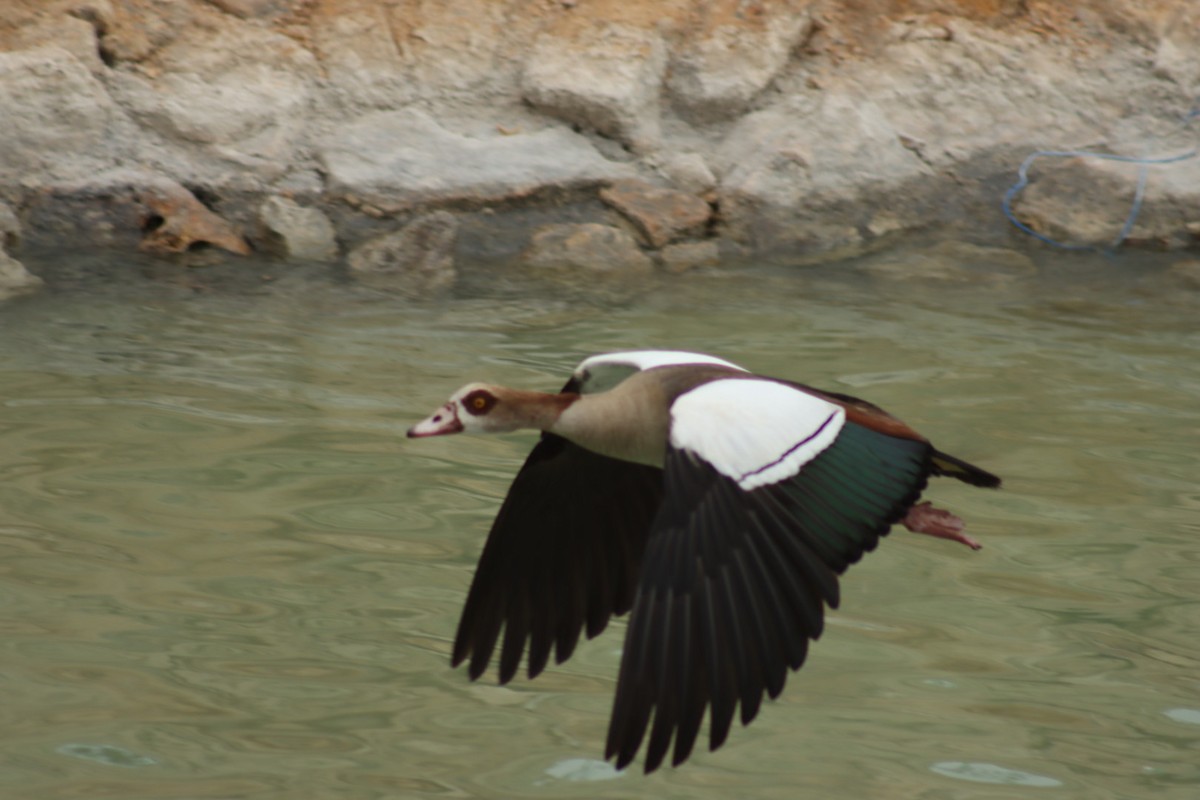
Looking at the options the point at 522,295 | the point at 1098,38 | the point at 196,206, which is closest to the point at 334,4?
the point at 196,206

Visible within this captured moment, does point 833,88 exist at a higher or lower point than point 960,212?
higher

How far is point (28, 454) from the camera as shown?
17.4ft

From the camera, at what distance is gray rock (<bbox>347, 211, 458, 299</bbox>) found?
24.4 feet

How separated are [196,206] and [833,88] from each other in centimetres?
321

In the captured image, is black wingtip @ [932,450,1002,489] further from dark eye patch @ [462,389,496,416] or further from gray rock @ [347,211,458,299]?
gray rock @ [347,211,458,299]

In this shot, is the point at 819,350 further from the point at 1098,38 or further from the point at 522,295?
the point at 1098,38

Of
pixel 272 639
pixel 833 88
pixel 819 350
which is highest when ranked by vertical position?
pixel 833 88

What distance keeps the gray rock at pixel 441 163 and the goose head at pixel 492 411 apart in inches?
161

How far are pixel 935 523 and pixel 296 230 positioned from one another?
15.0ft

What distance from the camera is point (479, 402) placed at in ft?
12.0

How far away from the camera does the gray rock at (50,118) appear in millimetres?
7289

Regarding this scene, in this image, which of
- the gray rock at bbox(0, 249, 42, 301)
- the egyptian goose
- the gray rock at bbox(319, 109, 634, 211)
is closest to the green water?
the gray rock at bbox(0, 249, 42, 301)

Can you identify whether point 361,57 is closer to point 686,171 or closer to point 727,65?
point 686,171

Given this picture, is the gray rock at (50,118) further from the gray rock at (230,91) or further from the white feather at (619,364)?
the white feather at (619,364)
